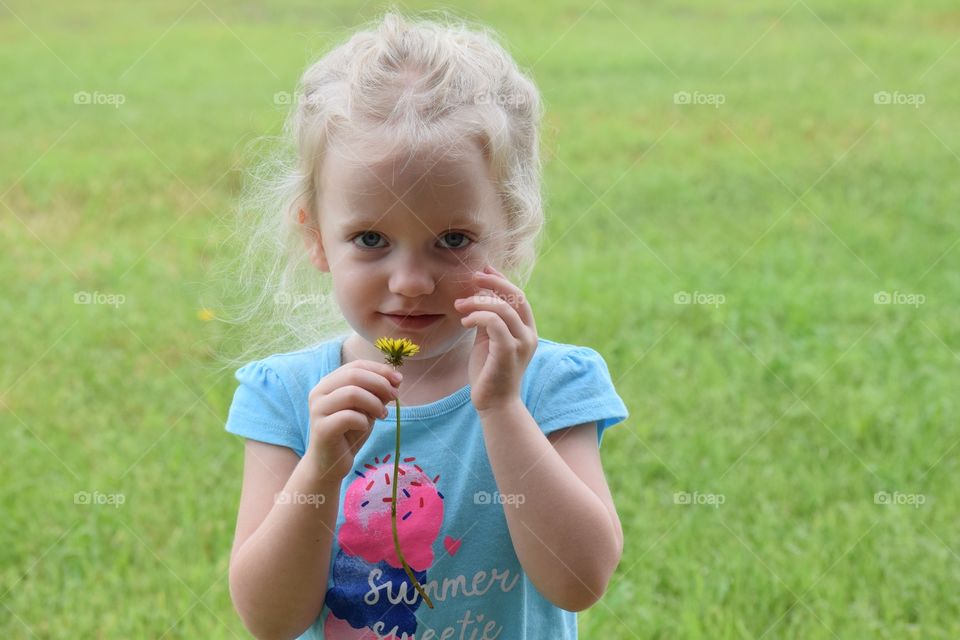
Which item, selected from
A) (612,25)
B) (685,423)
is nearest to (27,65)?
(612,25)

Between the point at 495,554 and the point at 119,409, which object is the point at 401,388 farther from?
the point at 119,409

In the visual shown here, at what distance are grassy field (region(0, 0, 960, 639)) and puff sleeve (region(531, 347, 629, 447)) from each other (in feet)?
3.33

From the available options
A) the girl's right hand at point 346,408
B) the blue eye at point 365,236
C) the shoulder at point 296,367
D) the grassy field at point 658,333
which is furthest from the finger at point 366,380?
the grassy field at point 658,333

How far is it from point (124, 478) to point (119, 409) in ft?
2.14

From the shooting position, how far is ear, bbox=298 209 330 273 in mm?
2281

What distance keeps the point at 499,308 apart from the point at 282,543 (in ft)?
1.80

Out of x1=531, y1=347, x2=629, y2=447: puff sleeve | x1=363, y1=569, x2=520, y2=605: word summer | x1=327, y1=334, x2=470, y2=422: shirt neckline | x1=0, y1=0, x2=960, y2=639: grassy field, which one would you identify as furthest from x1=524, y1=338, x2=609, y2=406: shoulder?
x1=0, y1=0, x2=960, y2=639: grassy field

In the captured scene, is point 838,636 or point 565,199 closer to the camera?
point 838,636

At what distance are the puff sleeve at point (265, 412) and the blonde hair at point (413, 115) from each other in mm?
294

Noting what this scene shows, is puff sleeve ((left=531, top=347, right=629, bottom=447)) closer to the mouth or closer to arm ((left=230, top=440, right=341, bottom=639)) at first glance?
the mouth

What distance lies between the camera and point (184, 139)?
884 cm

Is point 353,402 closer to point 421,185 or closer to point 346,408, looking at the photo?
point 346,408

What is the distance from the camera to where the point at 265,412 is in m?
2.21

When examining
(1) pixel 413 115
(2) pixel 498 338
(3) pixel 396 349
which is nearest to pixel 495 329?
(2) pixel 498 338
